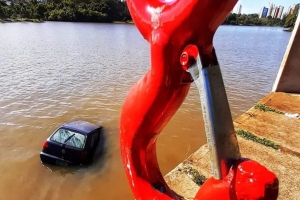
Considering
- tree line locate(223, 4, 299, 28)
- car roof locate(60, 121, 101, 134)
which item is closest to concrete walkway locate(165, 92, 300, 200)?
car roof locate(60, 121, 101, 134)

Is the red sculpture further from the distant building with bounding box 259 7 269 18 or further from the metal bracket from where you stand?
the distant building with bounding box 259 7 269 18

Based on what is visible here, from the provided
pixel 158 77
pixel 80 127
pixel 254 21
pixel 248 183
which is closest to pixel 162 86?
pixel 158 77

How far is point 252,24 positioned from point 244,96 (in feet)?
325

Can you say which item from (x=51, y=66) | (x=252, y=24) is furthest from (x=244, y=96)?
(x=252, y=24)

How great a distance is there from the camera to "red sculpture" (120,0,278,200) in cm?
79

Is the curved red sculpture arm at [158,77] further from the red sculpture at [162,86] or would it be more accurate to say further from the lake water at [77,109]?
the lake water at [77,109]

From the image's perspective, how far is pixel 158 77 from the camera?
39.3 inches

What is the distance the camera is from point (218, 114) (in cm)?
83

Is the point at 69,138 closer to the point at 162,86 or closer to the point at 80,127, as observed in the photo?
the point at 80,127

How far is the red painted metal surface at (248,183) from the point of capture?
72 cm

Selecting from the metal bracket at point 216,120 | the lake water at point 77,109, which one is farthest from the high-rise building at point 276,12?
the metal bracket at point 216,120

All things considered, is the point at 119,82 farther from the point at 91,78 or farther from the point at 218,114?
the point at 218,114

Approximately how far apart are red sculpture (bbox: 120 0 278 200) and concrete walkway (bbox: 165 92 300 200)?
2162 millimetres

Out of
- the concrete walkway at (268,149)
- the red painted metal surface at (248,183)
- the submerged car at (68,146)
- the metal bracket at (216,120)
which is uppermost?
the metal bracket at (216,120)
